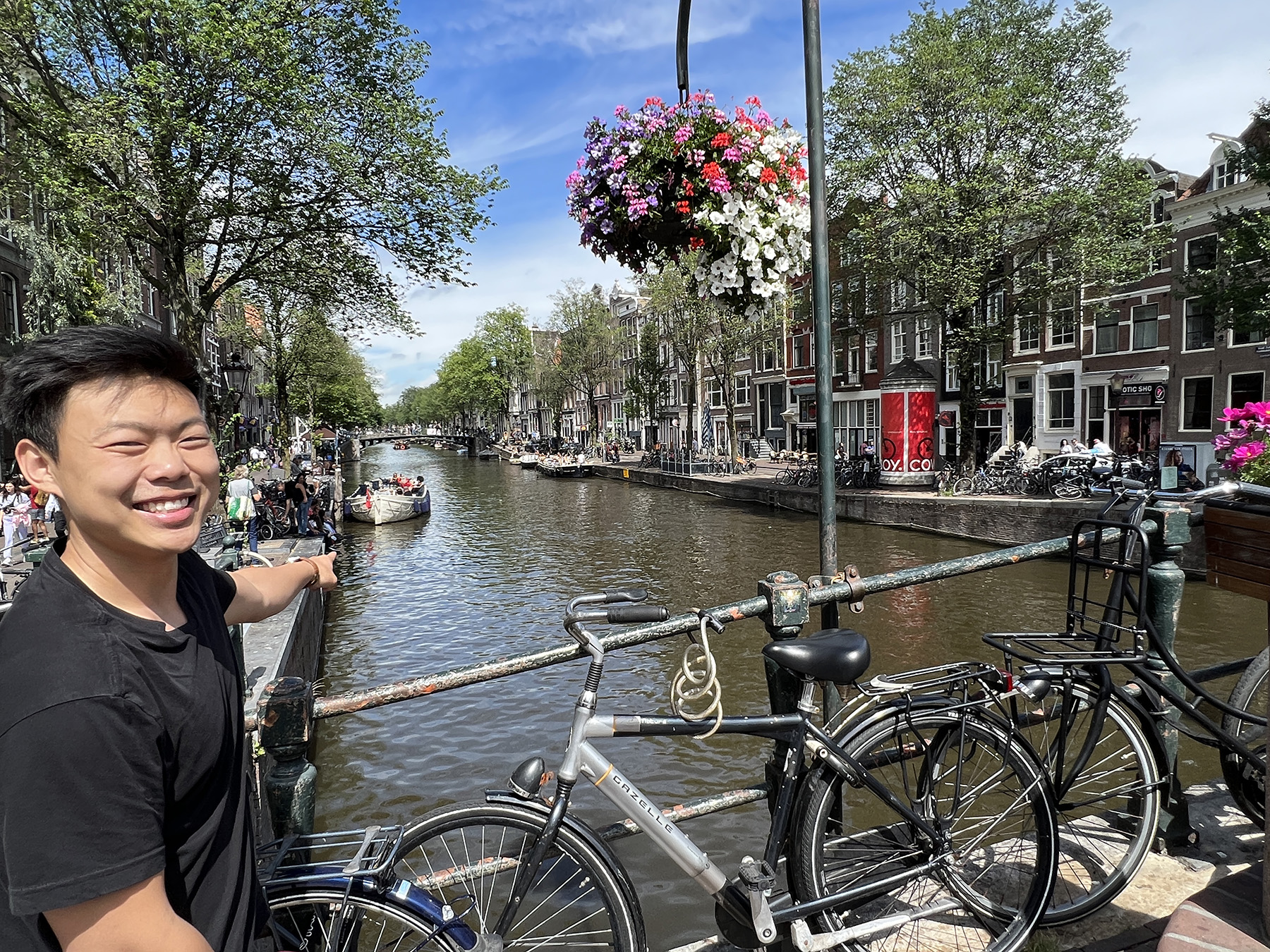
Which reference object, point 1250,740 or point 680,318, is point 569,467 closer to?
point 680,318

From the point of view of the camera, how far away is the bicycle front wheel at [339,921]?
68.7 inches

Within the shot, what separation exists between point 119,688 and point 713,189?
9.69 ft

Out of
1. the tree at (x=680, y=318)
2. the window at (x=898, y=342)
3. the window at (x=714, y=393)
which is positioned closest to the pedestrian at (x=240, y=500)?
the tree at (x=680, y=318)

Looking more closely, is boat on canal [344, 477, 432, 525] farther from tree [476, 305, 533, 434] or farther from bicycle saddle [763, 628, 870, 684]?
tree [476, 305, 533, 434]

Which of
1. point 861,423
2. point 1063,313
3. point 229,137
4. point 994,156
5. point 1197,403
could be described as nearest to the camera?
point 229,137

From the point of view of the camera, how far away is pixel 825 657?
7.12ft

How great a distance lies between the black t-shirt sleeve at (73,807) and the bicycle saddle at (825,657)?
154 cm

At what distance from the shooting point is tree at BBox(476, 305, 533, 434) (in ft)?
238

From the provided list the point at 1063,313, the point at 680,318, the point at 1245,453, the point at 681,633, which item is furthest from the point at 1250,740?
the point at 680,318

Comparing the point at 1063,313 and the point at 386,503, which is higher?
the point at 1063,313

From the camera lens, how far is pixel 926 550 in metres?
18.0

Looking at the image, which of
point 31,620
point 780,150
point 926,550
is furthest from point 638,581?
point 31,620

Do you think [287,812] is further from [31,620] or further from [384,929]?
[31,620]

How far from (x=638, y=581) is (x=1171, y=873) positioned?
1307 centimetres
